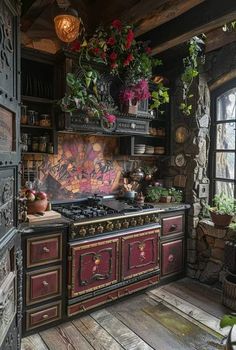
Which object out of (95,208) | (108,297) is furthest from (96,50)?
(108,297)

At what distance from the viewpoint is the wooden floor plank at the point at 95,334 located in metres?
2.00

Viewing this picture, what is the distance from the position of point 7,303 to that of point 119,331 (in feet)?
3.73

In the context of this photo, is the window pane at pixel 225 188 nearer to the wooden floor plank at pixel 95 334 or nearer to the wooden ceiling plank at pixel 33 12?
the wooden floor plank at pixel 95 334

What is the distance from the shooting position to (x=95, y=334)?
2137 millimetres

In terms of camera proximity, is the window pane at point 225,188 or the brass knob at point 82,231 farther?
the window pane at point 225,188

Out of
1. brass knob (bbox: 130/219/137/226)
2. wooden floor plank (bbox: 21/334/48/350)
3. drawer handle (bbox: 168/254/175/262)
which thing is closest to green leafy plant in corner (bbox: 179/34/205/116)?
brass knob (bbox: 130/219/137/226)

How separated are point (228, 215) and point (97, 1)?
2625 mm

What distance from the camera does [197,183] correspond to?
313 cm

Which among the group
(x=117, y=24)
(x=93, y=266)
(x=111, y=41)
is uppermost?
(x=117, y=24)

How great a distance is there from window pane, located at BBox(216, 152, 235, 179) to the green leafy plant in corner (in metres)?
0.64

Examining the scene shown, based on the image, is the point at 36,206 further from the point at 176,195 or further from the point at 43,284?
the point at 176,195

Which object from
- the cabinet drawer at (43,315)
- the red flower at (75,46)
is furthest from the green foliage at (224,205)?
the red flower at (75,46)

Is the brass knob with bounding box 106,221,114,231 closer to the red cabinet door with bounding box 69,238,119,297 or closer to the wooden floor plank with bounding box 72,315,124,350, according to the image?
the red cabinet door with bounding box 69,238,119,297

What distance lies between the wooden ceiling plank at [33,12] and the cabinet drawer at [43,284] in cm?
207
